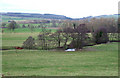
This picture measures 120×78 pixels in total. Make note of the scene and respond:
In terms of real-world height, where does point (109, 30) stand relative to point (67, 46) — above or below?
above

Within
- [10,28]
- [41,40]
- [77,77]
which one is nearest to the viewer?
[77,77]

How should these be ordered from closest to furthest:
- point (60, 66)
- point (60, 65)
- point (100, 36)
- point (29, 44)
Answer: point (60, 66)
point (60, 65)
point (29, 44)
point (100, 36)

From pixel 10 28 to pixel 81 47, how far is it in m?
57.1

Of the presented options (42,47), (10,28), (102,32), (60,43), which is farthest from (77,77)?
(10,28)

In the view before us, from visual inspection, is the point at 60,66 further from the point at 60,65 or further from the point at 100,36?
the point at 100,36

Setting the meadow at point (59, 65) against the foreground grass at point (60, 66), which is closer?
the foreground grass at point (60, 66)

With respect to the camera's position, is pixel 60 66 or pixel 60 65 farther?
pixel 60 65

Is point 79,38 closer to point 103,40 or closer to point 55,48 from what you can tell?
point 55,48

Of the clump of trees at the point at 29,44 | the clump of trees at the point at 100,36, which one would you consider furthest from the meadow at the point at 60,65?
the clump of trees at the point at 100,36

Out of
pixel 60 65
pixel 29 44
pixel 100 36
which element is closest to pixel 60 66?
pixel 60 65

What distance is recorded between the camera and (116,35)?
7162cm

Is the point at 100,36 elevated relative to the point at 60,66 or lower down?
elevated

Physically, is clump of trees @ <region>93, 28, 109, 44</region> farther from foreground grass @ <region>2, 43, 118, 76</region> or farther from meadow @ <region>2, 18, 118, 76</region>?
foreground grass @ <region>2, 43, 118, 76</region>

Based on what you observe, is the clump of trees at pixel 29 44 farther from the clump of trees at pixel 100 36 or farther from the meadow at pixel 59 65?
the clump of trees at pixel 100 36
